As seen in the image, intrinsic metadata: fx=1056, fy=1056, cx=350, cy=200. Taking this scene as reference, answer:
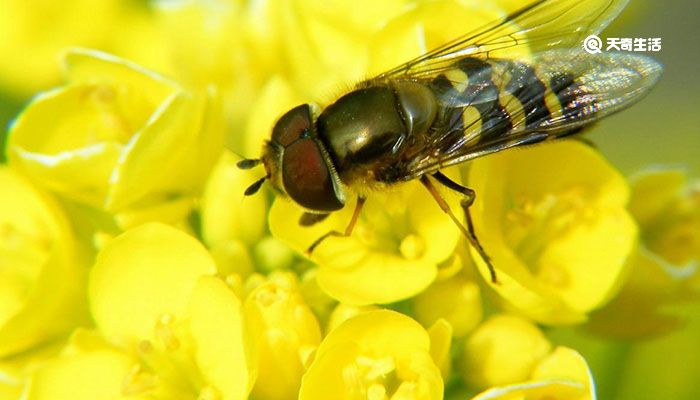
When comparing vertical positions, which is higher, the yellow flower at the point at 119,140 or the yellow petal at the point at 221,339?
the yellow flower at the point at 119,140

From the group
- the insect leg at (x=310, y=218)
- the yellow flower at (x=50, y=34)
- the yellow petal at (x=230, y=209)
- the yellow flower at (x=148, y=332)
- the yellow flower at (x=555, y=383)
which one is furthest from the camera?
the yellow flower at (x=50, y=34)

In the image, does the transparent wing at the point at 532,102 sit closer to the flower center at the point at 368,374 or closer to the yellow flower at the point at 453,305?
the yellow flower at the point at 453,305

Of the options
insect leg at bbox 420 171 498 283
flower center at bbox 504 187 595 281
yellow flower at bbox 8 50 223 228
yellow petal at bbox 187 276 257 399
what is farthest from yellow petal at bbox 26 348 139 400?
flower center at bbox 504 187 595 281

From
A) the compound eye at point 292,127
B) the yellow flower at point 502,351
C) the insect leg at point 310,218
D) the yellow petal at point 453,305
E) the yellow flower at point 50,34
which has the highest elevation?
the compound eye at point 292,127

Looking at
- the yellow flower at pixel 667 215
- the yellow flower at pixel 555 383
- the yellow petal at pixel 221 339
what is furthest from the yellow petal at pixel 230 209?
the yellow flower at pixel 667 215

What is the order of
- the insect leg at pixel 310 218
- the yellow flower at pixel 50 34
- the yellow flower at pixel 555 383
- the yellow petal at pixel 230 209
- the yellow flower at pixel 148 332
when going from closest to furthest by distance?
the yellow flower at pixel 555 383 → the yellow flower at pixel 148 332 → the insect leg at pixel 310 218 → the yellow petal at pixel 230 209 → the yellow flower at pixel 50 34

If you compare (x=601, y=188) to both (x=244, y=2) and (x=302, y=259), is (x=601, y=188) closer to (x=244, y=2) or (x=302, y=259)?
(x=302, y=259)

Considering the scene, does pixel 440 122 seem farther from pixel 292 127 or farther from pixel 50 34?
pixel 50 34

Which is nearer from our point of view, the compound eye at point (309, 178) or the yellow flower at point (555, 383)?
the yellow flower at point (555, 383)
